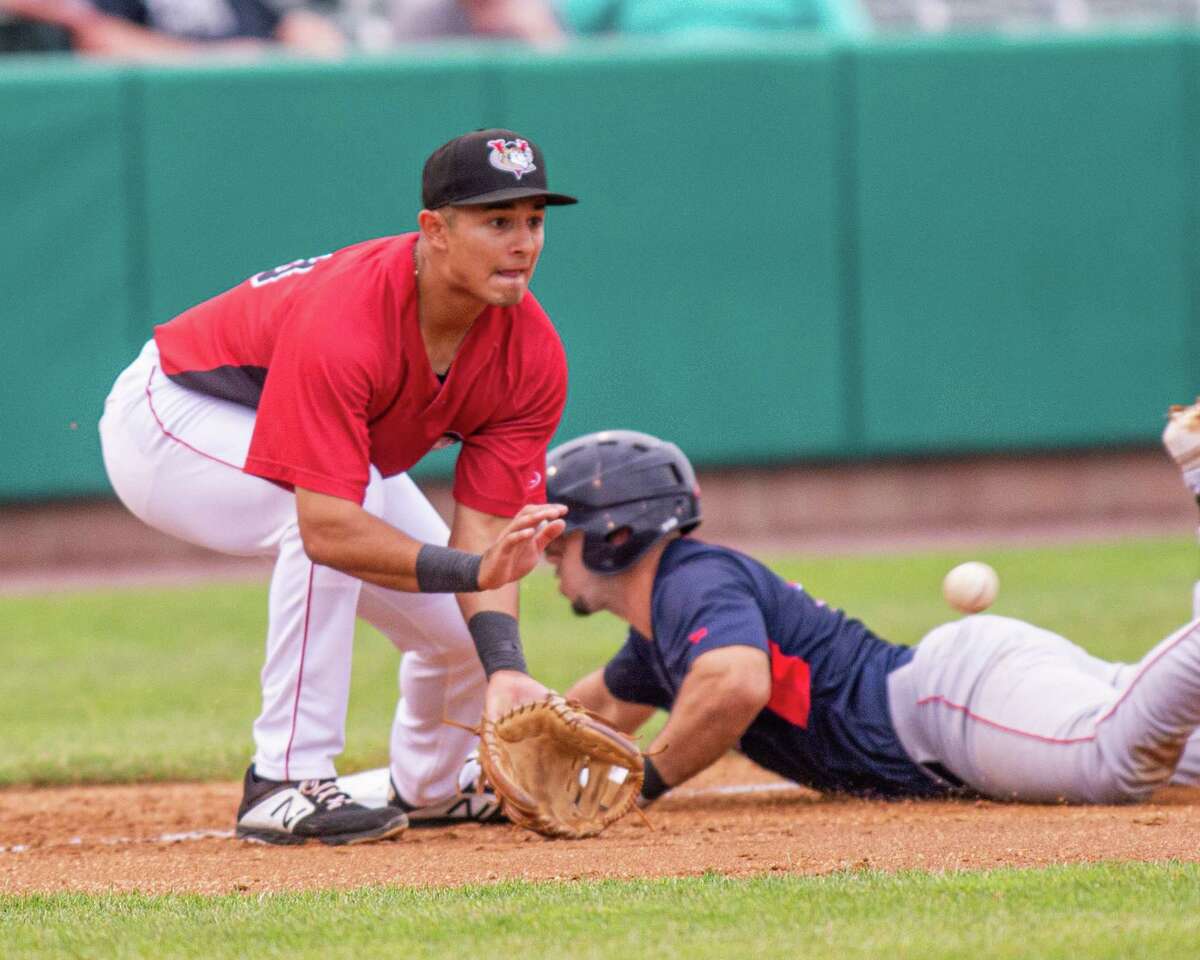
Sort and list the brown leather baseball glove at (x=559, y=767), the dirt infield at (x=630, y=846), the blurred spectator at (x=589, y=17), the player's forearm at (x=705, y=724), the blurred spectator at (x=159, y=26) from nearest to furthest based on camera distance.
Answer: the dirt infield at (x=630, y=846) < the brown leather baseball glove at (x=559, y=767) < the player's forearm at (x=705, y=724) < the blurred spectator at (x=159, y=26) < the blurred spectator at (x=589, y=17)

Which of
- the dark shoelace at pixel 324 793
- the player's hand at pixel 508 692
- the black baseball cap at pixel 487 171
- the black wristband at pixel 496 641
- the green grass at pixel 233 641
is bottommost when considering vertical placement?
the green grass at pixel 233 641

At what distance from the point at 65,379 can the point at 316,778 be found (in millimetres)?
6389

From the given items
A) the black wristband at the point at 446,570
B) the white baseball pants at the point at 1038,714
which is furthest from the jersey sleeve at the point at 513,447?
the white baseball pants at the point at 1038,714

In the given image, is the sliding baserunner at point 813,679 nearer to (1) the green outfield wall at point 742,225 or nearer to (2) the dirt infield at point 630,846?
(2) the dirt infield at point 630,846

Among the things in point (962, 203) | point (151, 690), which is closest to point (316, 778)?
point (151, 690)

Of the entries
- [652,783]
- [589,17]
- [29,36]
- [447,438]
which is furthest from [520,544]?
[589,17]

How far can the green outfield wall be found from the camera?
1019 cm

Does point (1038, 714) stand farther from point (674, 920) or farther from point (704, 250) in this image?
point (704, 250)

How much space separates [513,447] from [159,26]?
722 centimetres

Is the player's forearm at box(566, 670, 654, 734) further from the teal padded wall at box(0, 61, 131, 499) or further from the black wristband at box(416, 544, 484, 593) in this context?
the teal padded wall at box(0, 61, 131, 499)

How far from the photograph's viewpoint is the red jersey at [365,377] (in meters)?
3.95

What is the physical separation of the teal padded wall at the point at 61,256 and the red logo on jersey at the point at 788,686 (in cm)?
639

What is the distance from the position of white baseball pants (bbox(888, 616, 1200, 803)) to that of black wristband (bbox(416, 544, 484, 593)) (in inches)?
48.2

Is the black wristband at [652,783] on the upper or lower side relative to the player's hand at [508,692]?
lower
